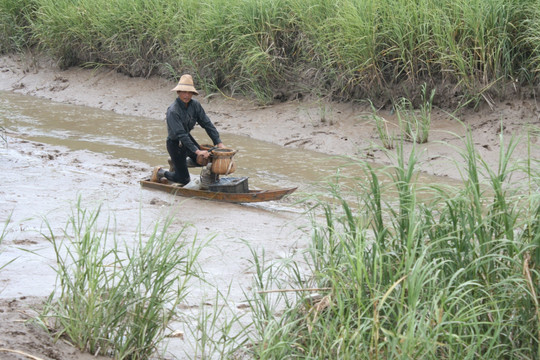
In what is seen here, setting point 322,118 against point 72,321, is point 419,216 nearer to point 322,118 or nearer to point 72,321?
point 72,321

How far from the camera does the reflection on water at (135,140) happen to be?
8250mm

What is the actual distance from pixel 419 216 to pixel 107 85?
10.2 m

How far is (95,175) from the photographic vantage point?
7883mm

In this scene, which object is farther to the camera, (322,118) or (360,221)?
(322,118)

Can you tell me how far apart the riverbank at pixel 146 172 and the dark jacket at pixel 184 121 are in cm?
62

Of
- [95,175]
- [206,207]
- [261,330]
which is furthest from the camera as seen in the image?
[95,175]

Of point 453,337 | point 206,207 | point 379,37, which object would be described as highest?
point 379,37

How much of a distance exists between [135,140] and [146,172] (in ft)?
5.79

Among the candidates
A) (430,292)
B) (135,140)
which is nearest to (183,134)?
(135,140)

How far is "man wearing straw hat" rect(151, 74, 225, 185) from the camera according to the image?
6.87 meters

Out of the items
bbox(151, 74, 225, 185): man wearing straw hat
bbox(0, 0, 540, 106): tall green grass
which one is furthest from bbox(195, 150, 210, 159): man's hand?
bbox(0, 0, 540, 106): tall green grass

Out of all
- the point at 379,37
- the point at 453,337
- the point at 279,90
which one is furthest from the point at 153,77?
the point at 453,337

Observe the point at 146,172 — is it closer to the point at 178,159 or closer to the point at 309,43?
the point at 178,159

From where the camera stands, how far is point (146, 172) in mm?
8328
